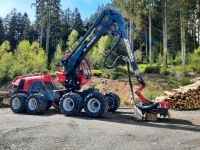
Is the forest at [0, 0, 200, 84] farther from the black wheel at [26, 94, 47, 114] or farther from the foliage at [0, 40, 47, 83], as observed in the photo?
the black wheel at [26, 94, 47, 114]

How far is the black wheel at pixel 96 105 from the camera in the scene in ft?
48.8

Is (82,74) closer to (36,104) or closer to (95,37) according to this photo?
(95,37)

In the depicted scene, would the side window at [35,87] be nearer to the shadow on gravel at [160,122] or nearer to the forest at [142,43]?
the shadow on gravel at [160,122]

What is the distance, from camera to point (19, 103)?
1697 cm

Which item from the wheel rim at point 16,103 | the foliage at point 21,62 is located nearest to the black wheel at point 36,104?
the wheel rim at point 16,103

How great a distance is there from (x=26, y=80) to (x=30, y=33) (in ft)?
271

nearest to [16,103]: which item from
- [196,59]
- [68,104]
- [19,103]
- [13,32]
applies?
[19,103]

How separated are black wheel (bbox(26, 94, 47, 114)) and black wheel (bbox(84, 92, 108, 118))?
223 cm

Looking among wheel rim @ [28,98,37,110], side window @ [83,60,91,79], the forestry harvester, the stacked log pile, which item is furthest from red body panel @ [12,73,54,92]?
the stacked log pile

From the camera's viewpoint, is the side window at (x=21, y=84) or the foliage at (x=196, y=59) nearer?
the side window at (x=21, y=84)

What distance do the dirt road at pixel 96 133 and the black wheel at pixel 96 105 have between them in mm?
368

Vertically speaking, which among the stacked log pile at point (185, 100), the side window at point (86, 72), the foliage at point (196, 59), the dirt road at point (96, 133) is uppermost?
the foliage at point (196, 59)

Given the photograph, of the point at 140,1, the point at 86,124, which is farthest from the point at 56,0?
the point at 86,124

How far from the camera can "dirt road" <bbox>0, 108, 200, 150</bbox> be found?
10008mm
